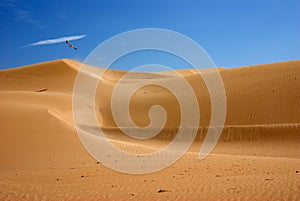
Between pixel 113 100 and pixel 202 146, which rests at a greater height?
pixel 113 100

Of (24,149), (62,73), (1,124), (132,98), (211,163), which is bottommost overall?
(211,163)

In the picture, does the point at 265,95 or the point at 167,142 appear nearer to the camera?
the point at 167,142

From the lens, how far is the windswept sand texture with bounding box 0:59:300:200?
795cm

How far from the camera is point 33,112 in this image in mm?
18297

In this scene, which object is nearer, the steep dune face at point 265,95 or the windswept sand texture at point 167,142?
the windswept sand texture at point 167,142

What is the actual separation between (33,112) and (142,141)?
6428 millimetres

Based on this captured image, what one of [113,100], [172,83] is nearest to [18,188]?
[113,100]

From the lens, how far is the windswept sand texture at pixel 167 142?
26.1 ft

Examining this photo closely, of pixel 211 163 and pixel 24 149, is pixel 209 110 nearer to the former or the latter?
pixel 211 163

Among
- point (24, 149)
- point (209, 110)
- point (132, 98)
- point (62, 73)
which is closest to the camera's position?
point (24, 149)

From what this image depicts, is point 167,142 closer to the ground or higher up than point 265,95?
closer to the ground

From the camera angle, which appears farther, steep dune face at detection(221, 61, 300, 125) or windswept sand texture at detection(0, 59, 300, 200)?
steep dune face at detection(221, 61, 300, 125)

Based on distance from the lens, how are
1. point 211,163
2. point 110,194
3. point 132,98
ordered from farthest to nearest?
point 132,98 → point 211,163 → point 110,194

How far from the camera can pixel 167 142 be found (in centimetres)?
1950
